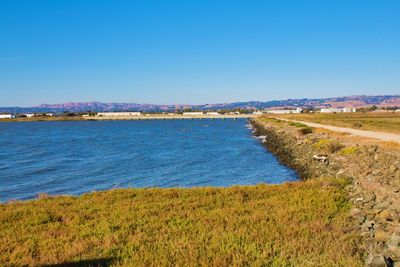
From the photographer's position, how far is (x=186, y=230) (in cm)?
1279

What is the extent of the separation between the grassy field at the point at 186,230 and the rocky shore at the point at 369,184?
1.49 ft

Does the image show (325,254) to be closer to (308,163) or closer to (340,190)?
(340,190)

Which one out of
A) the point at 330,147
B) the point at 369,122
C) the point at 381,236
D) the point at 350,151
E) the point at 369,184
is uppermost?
the point at 381,236

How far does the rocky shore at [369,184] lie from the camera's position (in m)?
10.7

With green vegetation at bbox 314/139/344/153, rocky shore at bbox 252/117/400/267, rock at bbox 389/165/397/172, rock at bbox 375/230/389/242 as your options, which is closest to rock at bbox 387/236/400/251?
rocky shore at bbox 252/117/400/267

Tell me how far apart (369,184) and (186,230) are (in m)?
10.1

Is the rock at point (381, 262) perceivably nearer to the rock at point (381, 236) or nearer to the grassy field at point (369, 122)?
the rock at point (381, 236)

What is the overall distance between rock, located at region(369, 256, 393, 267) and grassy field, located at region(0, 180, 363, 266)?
377 millimetres

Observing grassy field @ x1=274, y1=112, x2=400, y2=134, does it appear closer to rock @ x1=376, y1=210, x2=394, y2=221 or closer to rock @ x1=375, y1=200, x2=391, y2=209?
rock @ x1=375, y1=200, x2=391, y2=209

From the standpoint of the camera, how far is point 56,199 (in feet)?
63.9

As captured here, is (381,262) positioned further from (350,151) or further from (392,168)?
(350,151)

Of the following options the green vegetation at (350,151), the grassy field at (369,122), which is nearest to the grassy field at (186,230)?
the green vegetation at (350,151)

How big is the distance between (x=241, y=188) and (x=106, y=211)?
6663 mm

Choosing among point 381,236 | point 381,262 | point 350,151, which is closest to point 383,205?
point 381,236
